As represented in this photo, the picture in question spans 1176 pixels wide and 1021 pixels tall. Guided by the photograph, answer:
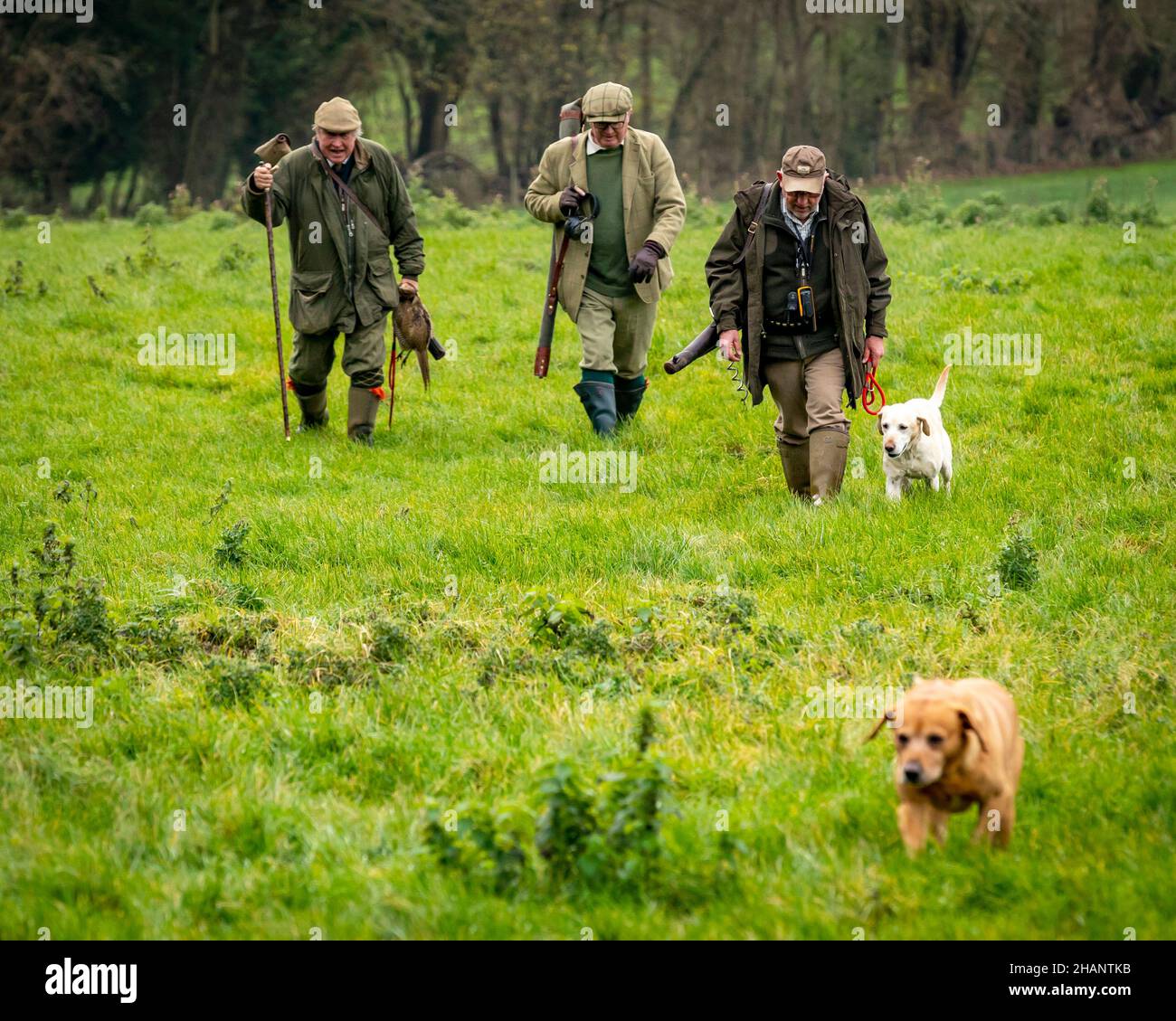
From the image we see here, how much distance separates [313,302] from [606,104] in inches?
105

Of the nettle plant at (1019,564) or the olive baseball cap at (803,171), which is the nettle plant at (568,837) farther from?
the olive baseball cap at (803,171)

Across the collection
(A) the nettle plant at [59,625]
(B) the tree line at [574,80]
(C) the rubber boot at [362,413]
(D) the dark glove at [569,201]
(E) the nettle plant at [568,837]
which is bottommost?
(E) the nettle plant at [568,837]

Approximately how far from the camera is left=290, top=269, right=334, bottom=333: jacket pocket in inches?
418

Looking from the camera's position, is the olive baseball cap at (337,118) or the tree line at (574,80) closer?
the olive baseball cap at (337,118)

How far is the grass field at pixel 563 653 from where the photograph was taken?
419 cm

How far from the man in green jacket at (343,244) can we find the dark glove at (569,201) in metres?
1.14

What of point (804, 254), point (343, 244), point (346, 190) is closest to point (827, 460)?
point (804, 254)

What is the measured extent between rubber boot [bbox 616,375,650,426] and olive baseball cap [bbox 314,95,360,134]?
2.81m

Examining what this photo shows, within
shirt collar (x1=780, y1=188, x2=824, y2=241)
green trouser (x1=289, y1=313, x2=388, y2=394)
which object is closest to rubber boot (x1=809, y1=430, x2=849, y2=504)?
shirt collar (x1=780, y1=188, x2=824, y2=241)

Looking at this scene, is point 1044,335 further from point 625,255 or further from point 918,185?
point 918,185

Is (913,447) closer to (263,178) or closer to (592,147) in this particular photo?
(592,147)

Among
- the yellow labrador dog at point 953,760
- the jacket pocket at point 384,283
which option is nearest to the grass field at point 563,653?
the yellow labrador dog at point 953,760

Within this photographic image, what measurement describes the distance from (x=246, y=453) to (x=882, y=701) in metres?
6.38

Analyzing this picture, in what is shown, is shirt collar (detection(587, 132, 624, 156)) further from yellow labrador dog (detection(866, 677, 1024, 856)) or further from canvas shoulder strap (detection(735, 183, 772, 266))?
yellow labrador dog (detection(866, 677, 1024, 856))
